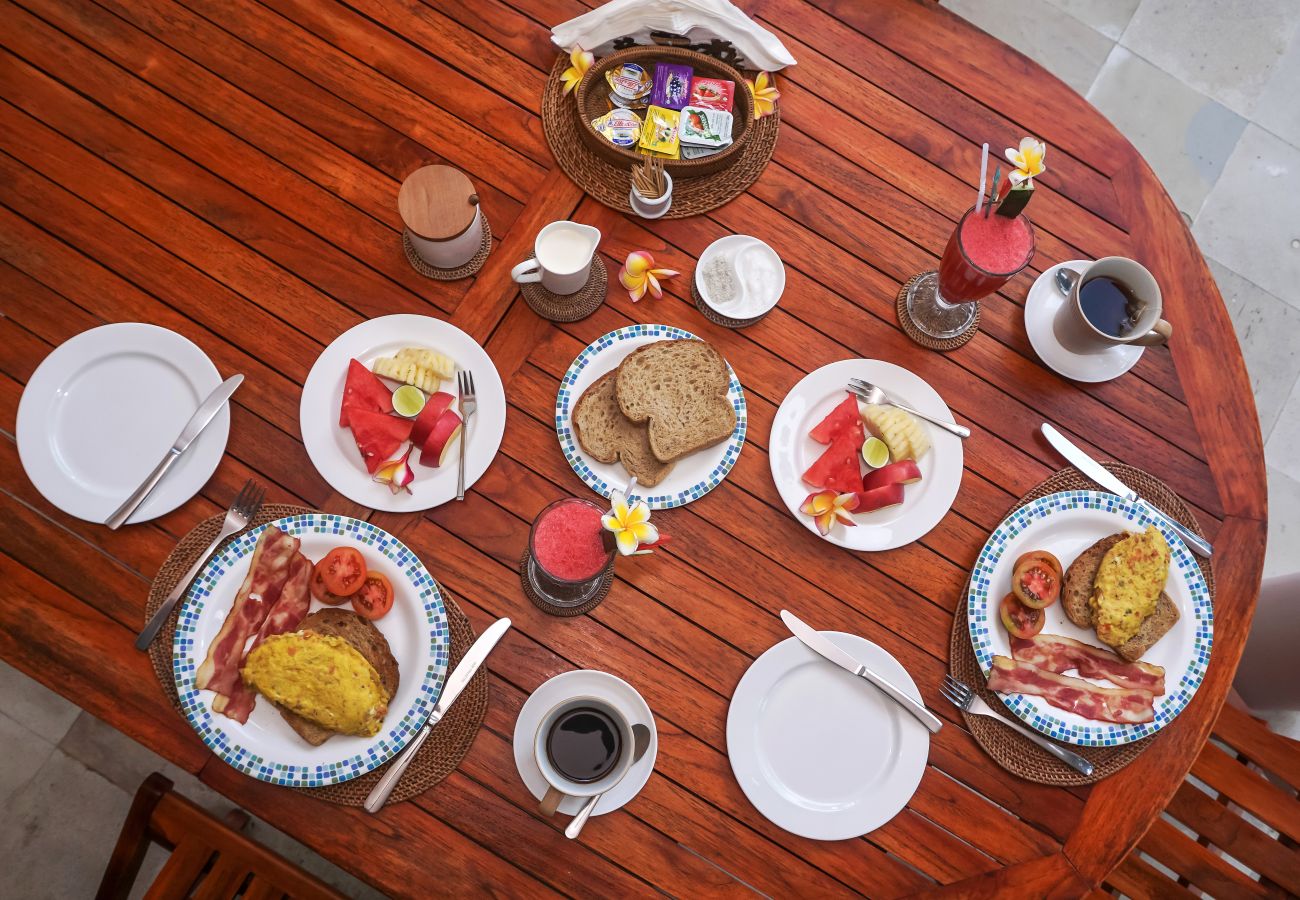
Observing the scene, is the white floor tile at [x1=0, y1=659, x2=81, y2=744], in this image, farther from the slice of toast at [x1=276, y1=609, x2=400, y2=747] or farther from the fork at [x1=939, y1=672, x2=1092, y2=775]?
the fork at [x1=939, y1=672, x2=1092, y2=775]

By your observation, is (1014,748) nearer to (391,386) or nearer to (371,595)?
(371,595)

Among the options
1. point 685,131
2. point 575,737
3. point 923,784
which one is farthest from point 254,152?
point 923,784

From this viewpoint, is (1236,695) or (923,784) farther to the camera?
(1236,695)

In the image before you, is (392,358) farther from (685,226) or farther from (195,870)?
(195,870)

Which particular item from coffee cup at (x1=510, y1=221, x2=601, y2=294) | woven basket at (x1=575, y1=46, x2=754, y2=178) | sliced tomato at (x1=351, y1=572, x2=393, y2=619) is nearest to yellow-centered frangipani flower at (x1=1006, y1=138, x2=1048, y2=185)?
woven basket at (x1=575, y1=46, x2=754, y2=178)

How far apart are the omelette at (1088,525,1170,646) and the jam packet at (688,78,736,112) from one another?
48.1 inches

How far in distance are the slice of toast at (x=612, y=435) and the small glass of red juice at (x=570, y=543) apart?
148mm

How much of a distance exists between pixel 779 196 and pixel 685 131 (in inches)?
9.8

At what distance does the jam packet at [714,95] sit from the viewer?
185 cm

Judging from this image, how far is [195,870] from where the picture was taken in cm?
186

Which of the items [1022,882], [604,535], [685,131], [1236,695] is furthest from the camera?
[1236,695]

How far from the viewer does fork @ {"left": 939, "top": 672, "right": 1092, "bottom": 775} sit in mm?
1674

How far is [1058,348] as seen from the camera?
1845 millimetres

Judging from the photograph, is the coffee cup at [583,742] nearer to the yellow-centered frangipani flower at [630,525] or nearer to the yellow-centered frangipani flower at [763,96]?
the yellow-centered frangipani flower at [630,525]
